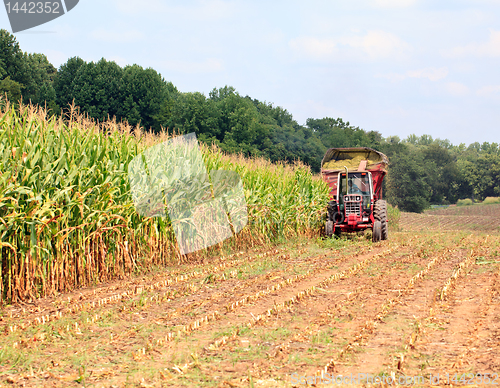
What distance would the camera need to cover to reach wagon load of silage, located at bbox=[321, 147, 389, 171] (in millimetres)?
16344

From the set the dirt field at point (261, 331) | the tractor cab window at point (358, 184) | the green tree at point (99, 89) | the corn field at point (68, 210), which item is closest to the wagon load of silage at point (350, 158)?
the tractor cab window at point (358, 184)

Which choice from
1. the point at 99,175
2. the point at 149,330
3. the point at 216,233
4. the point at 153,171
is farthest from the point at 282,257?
the point at 149,330

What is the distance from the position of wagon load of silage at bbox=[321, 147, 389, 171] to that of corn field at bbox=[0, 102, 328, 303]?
8547mm

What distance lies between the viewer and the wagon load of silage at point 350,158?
16344 mm

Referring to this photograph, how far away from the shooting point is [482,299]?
20.5ft

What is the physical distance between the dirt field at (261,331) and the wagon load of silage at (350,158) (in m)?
8.35

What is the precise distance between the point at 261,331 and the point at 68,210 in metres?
3.57

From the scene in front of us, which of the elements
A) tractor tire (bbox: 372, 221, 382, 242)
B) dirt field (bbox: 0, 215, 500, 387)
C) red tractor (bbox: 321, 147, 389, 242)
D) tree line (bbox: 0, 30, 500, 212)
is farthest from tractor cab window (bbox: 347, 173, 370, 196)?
tree line (bbox: 0, 30, 500, 212)

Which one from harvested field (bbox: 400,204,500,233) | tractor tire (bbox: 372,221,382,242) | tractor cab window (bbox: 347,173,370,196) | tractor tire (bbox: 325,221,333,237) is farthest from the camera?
harvested field (bbox: 400,204,500,233)

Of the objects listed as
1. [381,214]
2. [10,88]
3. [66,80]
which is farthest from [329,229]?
[66,80]

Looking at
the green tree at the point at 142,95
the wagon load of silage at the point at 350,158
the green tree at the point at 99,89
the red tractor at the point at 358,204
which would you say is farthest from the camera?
the green tree at the point at 142,95

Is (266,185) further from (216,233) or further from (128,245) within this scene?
(128,245)

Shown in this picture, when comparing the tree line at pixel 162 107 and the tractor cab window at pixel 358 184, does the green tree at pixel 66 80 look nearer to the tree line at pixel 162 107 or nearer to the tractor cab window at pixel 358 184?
the tree line at pixel 162 107

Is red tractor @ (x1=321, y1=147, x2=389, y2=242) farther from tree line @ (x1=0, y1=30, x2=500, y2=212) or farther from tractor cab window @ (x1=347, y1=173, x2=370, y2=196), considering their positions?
tree line @ (x1=0, y1=30, x2=500, y2=212)
